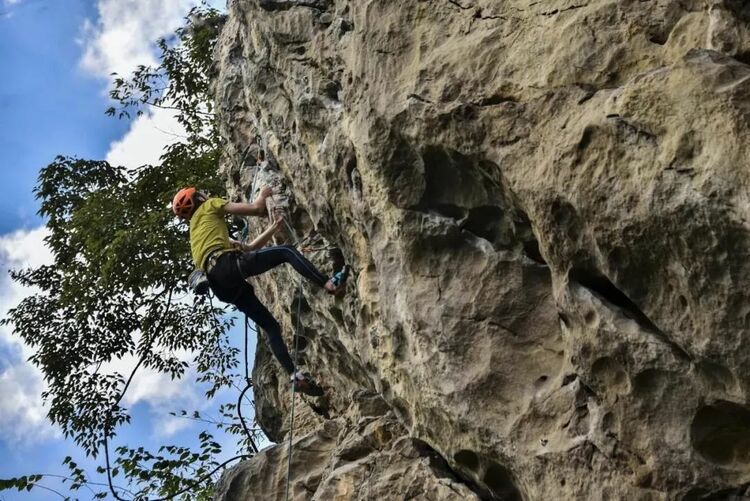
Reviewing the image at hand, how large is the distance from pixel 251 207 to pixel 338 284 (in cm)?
126

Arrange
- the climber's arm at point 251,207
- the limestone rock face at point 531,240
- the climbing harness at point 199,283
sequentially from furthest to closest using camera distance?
the climbing harness at point 199,283 → the climber's arm at point 251,207 → the limestone rock face at point 531,240

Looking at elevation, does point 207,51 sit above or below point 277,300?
above

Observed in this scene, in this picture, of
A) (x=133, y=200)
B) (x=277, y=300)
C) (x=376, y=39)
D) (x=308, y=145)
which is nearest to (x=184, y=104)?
(x=133, y=200)

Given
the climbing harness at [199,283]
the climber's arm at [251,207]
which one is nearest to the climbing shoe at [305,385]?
the climbing harness at [199,283]

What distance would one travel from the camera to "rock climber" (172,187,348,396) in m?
7.85

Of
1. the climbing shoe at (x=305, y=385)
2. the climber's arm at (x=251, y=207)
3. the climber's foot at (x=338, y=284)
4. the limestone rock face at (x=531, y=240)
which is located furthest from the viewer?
the climbing shoe at (x=305, y=385)

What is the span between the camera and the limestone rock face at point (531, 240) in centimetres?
411

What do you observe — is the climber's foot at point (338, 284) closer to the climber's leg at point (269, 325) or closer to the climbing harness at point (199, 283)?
Answer: the climber's leg at point (269, 325)

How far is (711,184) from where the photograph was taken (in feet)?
12.8

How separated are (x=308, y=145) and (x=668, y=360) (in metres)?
4.13

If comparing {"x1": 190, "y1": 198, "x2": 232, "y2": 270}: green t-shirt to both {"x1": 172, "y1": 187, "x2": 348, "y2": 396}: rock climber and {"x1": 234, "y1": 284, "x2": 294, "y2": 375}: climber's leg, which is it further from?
{"x1": 234, "y1": 284, "x2": 294, "y2": 375}: climber's leg

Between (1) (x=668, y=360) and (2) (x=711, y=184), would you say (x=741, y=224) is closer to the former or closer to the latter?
(2) (x=711, y=184)

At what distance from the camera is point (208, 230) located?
8297mm

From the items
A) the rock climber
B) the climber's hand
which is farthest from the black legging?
the climber's hand
